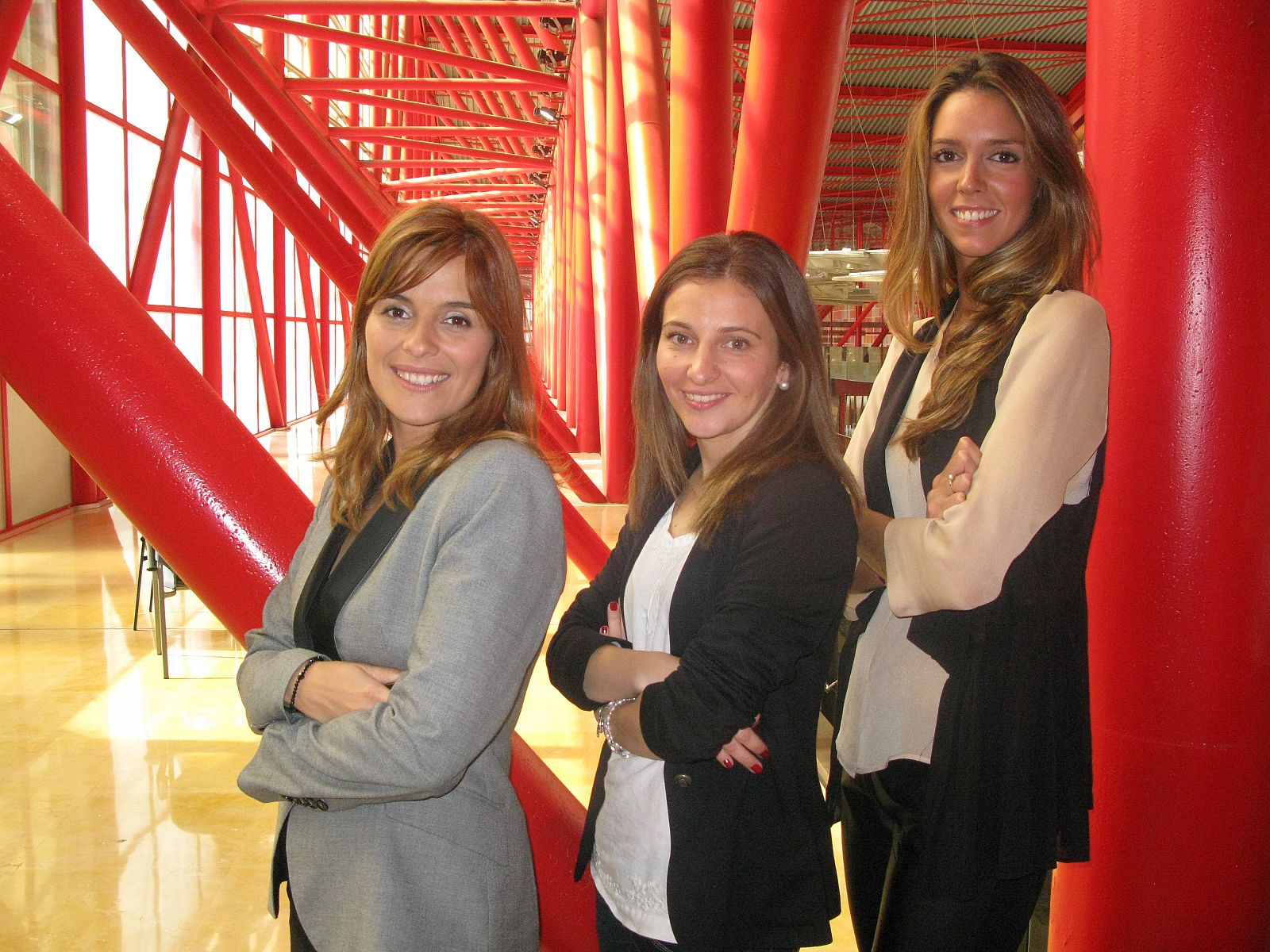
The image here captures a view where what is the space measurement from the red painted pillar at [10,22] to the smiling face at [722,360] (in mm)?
3508

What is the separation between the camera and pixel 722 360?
6.46ft

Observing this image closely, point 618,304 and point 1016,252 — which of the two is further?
point 618,304

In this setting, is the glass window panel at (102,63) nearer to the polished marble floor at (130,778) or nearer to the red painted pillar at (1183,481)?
the polished marble floor at (130,778)

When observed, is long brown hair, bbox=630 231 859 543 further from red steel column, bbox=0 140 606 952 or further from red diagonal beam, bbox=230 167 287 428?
red diagonal beam, bbox=230 167 287 428

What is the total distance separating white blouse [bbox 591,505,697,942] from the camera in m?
1.86

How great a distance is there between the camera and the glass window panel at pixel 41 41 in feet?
42.4

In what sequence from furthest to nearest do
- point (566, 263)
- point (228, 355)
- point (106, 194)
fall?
point (566, 263) < point (228, 355) < point (106, 194)

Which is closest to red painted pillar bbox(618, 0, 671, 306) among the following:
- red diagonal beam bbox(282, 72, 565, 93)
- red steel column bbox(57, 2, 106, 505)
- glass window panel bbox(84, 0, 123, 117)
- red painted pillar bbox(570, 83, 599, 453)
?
red diagonal beam bbox(282, 72, 565, 93)

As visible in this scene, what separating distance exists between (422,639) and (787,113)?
356 cm

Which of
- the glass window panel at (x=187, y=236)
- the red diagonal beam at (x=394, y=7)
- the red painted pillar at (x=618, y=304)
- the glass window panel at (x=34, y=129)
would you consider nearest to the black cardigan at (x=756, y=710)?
the red diagonal beam at (x=394, y=7)

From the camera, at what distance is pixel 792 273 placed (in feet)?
6.52

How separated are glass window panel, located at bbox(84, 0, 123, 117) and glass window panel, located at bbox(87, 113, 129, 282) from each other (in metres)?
0.28

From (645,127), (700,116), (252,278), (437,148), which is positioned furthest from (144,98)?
(700,116)

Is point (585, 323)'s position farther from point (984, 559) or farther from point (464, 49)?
point (984, 559)
